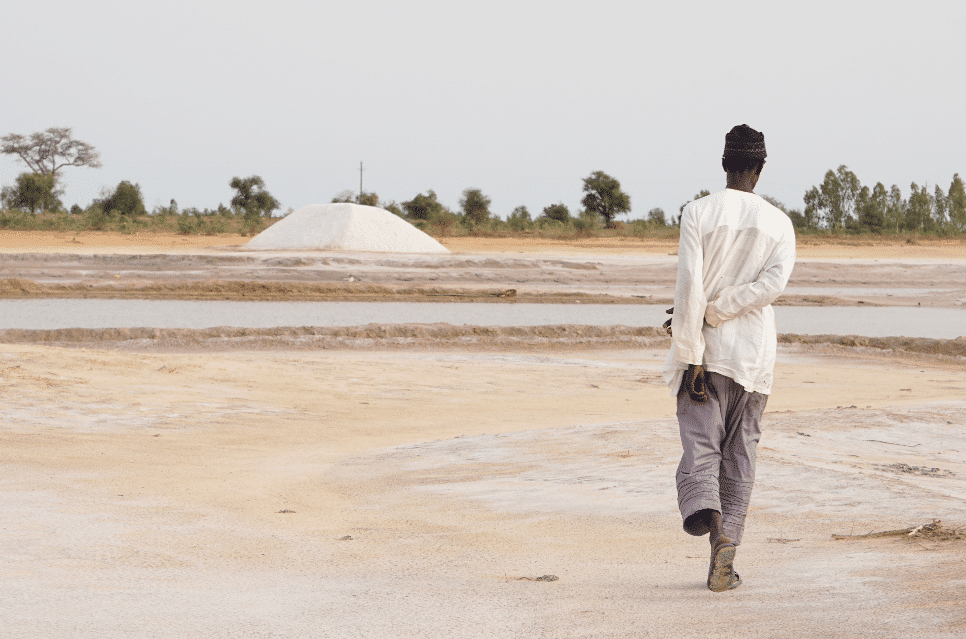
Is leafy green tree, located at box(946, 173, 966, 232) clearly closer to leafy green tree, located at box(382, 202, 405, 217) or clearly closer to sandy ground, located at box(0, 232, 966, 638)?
leafy green tree, located at box(382, 202, 405, 217)

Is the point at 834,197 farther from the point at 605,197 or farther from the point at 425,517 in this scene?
the point at 425,517

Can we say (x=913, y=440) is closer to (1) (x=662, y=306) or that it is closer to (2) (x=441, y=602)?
(2) (x=441, y=602)

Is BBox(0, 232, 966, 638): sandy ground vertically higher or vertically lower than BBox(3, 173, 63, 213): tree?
lower

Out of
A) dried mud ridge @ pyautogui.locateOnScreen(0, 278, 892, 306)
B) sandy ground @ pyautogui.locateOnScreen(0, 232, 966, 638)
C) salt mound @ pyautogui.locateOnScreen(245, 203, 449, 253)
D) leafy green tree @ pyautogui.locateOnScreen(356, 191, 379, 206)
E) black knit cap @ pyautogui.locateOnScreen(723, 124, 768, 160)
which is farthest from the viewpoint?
leafy green tree @ pyautogui.locateOnScreen(356, 191, 379, 206)

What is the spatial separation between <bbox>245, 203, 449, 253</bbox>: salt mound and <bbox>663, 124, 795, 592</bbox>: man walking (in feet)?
136

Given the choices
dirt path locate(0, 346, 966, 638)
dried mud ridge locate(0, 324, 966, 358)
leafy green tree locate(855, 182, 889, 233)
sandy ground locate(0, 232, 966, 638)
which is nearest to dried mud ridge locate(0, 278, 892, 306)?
dried mud ridge locate(0, 324, 966, 358)

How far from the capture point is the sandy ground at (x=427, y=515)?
384 centimetres

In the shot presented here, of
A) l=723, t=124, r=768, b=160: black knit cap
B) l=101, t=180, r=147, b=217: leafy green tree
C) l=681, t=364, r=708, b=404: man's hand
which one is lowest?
l=681, t=364, r=708, b=404: man's hand

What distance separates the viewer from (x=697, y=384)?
13.0ft

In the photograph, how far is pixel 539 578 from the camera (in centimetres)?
449

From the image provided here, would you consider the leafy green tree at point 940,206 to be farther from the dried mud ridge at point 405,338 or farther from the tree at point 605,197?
the dried mud ridge at point 405,338

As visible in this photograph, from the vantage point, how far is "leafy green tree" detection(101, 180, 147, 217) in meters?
70.2

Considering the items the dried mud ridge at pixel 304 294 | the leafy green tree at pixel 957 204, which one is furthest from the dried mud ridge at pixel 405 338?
the leafy green tree at pixel 957 204

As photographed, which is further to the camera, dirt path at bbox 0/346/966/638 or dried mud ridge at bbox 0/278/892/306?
dried mud ridge at bbox 0/278/892/306
